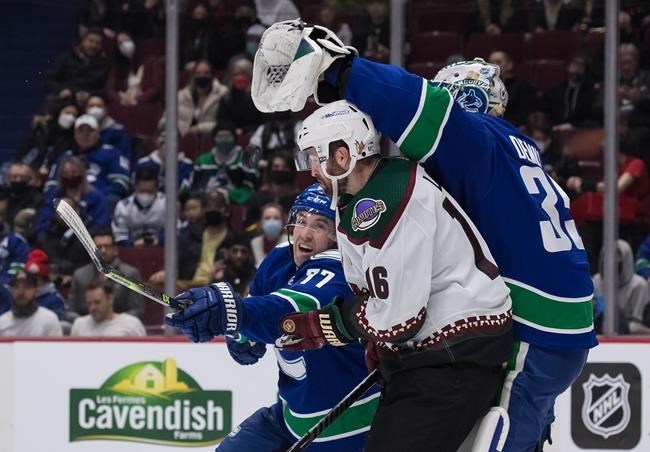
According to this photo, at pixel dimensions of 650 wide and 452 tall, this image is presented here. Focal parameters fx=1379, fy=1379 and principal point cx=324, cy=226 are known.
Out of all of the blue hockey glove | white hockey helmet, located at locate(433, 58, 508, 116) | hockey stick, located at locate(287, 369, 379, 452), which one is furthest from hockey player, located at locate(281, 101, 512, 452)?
the blue hockey glove

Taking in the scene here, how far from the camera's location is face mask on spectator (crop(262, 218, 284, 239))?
214 inches

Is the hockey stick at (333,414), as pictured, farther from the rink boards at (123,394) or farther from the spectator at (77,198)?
the spectator at (77,198)

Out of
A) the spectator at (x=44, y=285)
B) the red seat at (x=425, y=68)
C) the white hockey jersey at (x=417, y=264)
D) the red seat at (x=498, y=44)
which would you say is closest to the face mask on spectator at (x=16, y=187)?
the spectator at (x=44, y=285)

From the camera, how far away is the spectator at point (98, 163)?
558 cm

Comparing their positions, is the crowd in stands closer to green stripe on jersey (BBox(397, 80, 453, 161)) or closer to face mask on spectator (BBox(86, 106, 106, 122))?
face mask on spectator (BBox(86, 106, 106, 122))

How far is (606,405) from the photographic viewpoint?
498 cm

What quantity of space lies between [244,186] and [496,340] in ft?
9.64

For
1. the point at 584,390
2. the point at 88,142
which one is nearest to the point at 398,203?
the point at 584,390

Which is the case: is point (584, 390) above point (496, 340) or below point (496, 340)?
below

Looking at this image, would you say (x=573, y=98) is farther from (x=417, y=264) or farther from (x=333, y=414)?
(x=417, y=264)

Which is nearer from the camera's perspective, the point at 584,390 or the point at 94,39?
the point at 584,390

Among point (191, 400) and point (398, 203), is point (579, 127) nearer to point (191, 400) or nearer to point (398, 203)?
point (191, 400)

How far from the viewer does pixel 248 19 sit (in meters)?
5.66

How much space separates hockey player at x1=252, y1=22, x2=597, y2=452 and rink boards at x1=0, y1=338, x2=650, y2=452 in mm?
2309
